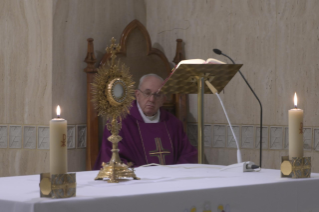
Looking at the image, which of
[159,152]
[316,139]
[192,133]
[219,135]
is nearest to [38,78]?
[159,152]

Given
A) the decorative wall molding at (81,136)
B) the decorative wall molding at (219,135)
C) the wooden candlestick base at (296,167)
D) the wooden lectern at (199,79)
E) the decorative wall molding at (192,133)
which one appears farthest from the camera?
the decorative wall molding at (192,133)

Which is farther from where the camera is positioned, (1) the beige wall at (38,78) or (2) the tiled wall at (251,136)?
(2) the tiled wall at (251,136)

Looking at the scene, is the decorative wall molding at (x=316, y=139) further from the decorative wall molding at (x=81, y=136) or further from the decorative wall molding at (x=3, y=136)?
the decorative wall molding at (x=3, y=136)

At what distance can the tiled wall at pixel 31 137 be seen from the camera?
4973 mm

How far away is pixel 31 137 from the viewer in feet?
16.4

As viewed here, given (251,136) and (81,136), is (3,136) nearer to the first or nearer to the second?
(81,136)

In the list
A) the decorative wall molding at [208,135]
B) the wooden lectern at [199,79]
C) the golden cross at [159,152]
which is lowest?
the golden cross at [159,152]

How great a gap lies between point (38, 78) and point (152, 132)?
4.11 ft

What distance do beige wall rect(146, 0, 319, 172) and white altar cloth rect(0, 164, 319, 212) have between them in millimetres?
2346

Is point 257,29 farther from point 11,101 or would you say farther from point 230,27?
point 11,101

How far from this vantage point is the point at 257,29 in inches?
211

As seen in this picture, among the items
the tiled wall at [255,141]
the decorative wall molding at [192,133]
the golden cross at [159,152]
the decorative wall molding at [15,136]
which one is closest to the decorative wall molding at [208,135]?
the tiled wall at [255,141]

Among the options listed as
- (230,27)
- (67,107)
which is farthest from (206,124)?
(67,107)

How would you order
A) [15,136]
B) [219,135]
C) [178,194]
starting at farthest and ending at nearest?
[219,135], [15,136], [178,194]
